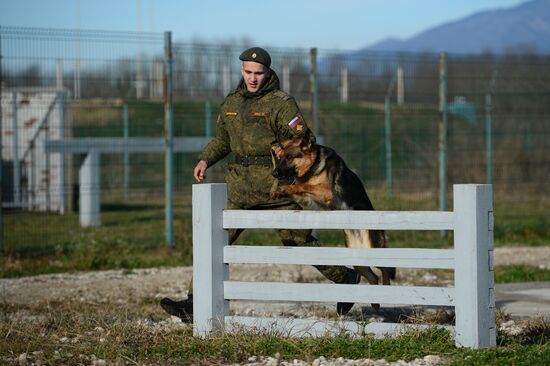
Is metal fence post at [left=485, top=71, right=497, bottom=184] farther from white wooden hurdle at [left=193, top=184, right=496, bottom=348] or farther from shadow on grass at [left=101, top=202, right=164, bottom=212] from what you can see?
white wooden hurdle at [left=193, top=184, right=496, bottom=348]

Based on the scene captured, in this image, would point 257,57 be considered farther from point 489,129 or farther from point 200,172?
point 489,129

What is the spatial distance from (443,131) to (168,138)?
4200 mm

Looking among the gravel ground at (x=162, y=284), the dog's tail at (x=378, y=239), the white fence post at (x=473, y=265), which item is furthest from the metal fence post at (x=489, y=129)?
the white fence post at (x=473, y=265)

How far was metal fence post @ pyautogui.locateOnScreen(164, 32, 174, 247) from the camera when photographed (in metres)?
13.9

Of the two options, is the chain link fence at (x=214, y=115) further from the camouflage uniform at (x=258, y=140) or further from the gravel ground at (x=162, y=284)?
the camouflage uniform at (x=258, y=140)

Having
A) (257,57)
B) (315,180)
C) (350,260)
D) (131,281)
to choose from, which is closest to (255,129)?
(257,57)

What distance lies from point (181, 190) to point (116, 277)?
4725mm

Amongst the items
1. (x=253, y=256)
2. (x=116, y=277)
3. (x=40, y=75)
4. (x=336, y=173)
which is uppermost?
(x=40, y=75)

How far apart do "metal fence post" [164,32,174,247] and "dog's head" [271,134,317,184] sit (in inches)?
256

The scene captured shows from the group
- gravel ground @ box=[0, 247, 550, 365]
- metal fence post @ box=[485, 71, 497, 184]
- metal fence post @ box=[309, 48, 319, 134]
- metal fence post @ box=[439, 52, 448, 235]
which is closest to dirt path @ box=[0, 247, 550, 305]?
gravel ground @ box=[0, 247, 550, 365]

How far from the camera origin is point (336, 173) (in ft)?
24.8

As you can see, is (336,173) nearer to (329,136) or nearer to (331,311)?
(331,311)

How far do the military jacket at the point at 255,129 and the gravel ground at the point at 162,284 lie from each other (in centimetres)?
121

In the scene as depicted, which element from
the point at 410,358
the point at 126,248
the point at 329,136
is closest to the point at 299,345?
the point at 410,358
